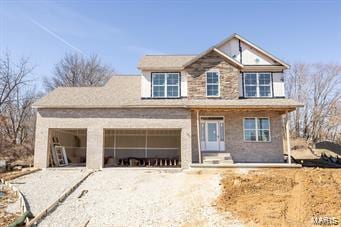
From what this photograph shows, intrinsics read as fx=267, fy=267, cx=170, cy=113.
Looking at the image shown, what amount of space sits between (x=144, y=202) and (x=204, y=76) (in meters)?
10.0

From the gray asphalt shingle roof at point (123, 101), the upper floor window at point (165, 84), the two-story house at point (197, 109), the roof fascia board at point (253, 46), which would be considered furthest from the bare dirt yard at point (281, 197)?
the roof fascia board at point (253, 46)

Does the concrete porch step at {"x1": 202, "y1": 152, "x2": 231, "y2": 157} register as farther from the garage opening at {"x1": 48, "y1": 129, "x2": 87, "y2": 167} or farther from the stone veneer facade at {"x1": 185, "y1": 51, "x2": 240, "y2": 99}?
the garage opening at {"x1": 48, "y1": 129, "x2": 87, "y2": 167}

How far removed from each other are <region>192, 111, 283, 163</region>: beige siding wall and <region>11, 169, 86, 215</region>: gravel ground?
7324 millimetres

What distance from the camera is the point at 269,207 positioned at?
9.47 m

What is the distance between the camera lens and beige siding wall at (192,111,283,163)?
16734mm

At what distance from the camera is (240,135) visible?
1697 cm

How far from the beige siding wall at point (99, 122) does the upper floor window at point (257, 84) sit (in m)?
4.88

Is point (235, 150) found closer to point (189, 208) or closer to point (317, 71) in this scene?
point (189, 208)

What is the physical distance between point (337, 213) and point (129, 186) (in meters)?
8.24

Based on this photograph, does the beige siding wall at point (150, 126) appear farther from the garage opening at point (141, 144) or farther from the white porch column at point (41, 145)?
the garage opening at point (141, 144)

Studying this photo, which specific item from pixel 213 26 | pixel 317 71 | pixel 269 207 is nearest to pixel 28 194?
pixel 269 207

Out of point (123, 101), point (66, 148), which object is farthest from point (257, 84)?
point (66, 148)

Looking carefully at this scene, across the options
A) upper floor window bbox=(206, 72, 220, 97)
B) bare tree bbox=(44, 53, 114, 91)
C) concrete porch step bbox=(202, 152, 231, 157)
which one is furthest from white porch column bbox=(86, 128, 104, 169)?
bare tree bbox=(44, 53, 114, 91)

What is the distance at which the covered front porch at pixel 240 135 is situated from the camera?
1672 centimetres
